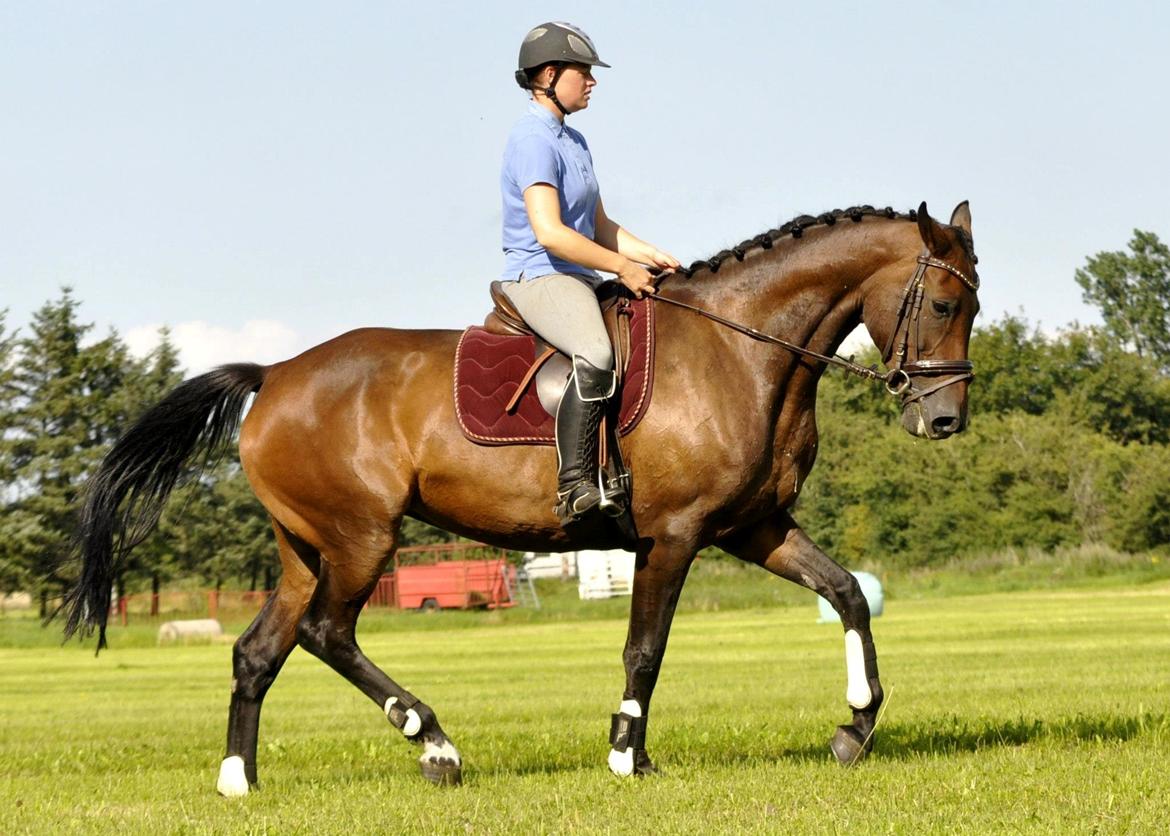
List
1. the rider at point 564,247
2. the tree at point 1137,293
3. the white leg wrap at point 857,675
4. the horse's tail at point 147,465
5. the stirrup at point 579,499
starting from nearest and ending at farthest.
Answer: the stirrup at point 579,499 < the rider at point 564,247 < the white leg wrap at point 857,675 < the horse's tail at point 147,465 < the tree at point 1137,293

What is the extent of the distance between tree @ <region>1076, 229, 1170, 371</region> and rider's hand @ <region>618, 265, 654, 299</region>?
11610cm

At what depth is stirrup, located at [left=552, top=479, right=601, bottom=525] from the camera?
8242mm

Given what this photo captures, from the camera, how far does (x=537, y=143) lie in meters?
8.64

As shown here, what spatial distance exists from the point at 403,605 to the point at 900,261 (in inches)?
2364

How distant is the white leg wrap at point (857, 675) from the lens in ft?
29.0

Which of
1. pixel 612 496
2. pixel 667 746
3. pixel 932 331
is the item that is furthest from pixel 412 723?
pixel 932 331

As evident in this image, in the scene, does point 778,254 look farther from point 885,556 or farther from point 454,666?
point 885,556

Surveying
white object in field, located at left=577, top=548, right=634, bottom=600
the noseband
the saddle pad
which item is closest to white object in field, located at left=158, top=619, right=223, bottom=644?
white object in field, located at left=577, top=548, right=634, bottom=600

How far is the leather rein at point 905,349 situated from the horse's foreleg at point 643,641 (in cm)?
130

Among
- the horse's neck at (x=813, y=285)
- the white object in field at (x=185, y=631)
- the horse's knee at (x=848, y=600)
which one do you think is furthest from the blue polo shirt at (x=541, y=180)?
the white object in field at (x=185, y=631)

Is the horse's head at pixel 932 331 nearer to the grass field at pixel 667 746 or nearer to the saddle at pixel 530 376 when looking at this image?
the saddle at pixel 530 376

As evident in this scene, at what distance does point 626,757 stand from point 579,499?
1.46 meters

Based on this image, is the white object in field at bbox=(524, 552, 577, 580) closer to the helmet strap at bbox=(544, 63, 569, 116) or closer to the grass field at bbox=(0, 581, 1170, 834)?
the grass field at bbox=(0, 581, 1170, 834)

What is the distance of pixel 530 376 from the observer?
28.5 ft
